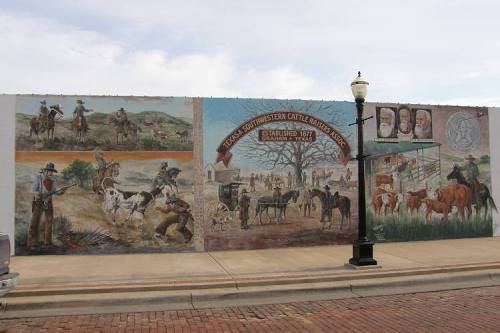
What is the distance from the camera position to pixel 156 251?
13.2m

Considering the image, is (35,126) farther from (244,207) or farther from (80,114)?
(244,207)

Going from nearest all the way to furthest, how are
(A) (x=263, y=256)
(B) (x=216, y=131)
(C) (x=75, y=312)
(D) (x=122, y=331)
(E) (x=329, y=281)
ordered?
(D) (x=122, y=331), (C) (x=75, y=312), (E) (x=329, y=281), (A) (x=263, y=256), (B) (x=216, y=131)

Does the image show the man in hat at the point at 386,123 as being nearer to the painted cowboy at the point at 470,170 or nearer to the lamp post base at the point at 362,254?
the painted cowboy at the point at 470,170

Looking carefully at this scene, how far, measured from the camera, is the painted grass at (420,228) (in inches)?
580

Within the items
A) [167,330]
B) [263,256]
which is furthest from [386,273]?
[167,330]

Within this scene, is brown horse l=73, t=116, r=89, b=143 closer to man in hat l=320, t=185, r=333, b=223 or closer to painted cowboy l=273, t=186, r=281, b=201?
painted cowboy l=273, t=186, r=281, b=201

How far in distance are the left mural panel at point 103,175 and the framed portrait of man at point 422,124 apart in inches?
277

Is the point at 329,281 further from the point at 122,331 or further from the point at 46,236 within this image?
the point at 46,236

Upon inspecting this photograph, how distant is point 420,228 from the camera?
1517 cm

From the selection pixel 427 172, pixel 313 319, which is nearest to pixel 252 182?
pixel 427 172

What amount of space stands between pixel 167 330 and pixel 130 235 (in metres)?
6.29

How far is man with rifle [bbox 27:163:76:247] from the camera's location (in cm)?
1268

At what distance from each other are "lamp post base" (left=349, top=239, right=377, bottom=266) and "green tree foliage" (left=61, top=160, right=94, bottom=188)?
7083 mm

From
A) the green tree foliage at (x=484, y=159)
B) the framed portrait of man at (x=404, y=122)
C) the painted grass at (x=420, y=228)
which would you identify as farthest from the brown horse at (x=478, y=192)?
the framed portrait of man at (x=404, y=122)
